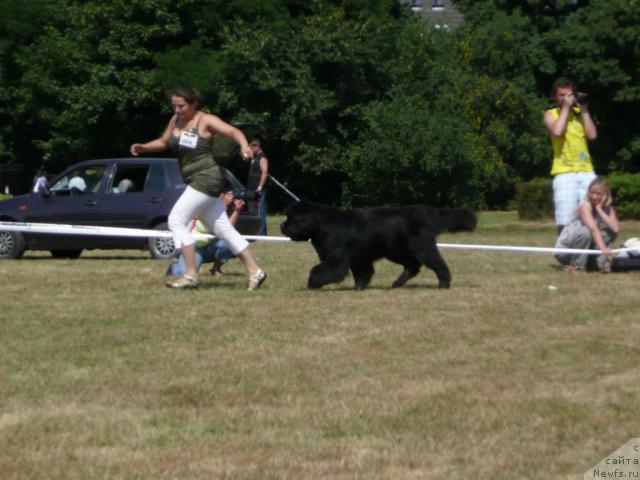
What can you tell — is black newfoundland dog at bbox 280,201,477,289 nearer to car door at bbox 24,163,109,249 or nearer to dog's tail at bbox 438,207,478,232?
dog's tail at bbox 438,207,478,232

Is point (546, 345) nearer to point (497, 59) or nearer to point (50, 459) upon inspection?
point (50, 459)

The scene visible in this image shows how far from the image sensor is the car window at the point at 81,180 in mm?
18531

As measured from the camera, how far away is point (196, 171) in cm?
1173

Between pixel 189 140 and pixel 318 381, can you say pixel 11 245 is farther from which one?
pixel 318 381

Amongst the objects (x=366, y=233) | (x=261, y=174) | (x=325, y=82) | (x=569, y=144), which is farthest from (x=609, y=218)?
(x=325, y=82)

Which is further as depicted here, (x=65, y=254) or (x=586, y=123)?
(x=65, y=254)

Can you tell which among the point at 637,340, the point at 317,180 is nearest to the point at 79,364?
the point at 637,340

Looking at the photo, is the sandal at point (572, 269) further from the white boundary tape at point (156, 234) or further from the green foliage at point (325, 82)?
the green foliage at point (325, 82)

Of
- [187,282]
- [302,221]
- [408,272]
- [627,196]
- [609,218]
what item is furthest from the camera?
[627,196]

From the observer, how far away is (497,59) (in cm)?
4662

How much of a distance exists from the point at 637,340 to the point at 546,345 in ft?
2.12

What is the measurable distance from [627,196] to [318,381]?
23.6 m

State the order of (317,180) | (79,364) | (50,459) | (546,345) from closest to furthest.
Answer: (50,459) < (79,364) < (546,345) < (317,180)

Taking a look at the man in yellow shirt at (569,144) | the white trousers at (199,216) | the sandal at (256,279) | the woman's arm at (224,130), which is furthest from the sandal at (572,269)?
the woman's arm at (224,130)
